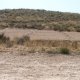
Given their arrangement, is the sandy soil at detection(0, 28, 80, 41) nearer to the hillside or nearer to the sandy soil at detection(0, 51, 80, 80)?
the sandy soil at detection(0, 51, 80, 80)

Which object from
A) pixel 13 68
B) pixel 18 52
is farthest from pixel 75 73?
pixel 18 52

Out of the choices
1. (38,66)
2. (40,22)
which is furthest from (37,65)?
(40,22)

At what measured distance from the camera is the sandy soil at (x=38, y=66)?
13.8 meters

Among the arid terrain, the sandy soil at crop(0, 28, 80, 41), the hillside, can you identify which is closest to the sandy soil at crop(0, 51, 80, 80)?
the arid terrain

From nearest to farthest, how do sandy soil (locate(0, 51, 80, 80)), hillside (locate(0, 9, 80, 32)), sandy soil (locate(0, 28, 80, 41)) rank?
sandy soil (locate(0, 51, 80, 80)), sandy soil (locate(0, 28, 80, 41)), hillside (locate(0, 9, 80, 32))

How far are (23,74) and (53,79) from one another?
5.07 feet

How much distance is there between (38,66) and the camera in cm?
1600

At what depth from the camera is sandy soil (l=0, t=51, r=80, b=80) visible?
13.8 m

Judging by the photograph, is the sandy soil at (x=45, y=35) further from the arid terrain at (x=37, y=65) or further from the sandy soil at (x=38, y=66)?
the sandy soil at (x=38, y=66)

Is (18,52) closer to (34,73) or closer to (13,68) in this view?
(13,68)

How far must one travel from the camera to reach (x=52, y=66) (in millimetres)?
16125

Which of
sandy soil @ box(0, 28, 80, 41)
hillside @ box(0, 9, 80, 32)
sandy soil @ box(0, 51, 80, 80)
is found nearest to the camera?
sandy soil @ box(0, 51, 80, 80)

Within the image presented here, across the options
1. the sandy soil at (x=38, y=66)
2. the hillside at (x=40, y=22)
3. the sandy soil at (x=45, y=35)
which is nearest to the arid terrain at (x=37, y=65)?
the sandy soil at (x=38, y=66)

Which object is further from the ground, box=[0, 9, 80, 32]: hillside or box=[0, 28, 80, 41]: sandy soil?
box=[0, 9, 80, 32]: hillside
